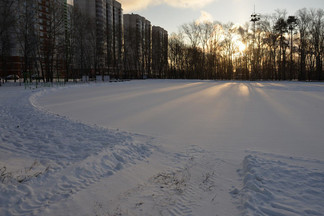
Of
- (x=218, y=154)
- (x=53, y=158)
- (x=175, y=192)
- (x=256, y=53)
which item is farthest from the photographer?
(x=256, y=53)

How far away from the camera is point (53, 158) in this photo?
543 centimetres

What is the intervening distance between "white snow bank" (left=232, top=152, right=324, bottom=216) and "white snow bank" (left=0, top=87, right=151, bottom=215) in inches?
102

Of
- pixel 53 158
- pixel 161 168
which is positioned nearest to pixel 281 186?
pixel 161 168

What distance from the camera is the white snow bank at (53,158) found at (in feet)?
12.3

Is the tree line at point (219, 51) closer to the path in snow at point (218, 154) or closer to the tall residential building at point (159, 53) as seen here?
the tall residential building at point (159, 53)

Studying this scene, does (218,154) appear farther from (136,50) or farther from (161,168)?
(136,50)

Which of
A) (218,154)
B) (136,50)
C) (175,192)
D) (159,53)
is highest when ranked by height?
(136,50)

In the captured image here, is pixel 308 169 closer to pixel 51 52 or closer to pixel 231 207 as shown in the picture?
pixel 231 207

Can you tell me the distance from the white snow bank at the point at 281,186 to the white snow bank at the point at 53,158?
259cm

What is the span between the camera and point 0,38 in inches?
1286

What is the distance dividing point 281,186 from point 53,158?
191 inches

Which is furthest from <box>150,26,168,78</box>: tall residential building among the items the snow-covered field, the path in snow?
the snow-covered field

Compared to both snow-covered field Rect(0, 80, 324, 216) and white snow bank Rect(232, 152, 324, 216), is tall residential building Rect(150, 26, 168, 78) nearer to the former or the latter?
snow-covered field Rect(0, 80, 324, 216)

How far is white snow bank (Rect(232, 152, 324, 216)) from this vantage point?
3350 millimetres
